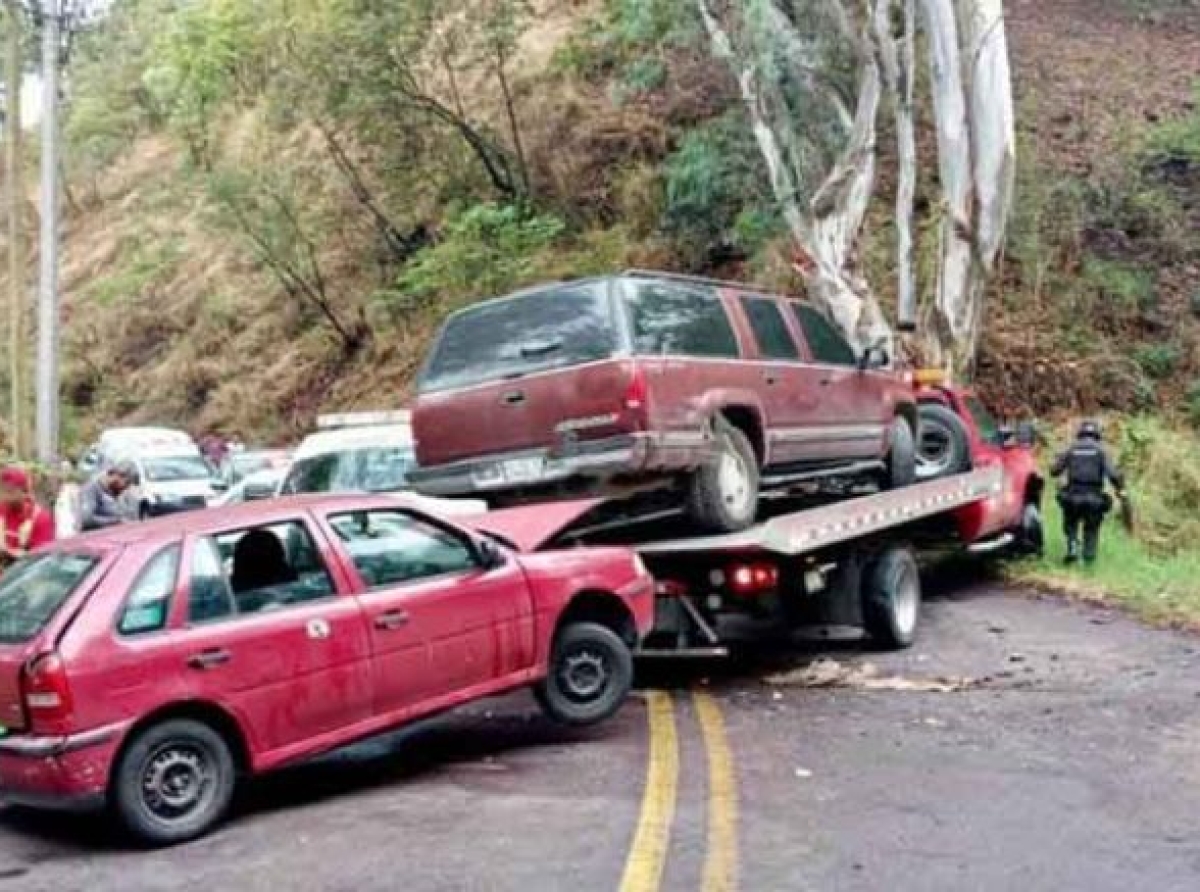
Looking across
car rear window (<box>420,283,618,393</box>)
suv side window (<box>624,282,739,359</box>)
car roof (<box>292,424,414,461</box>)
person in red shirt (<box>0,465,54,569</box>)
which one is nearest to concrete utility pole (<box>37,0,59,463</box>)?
car roof (<box>292,424,414,461</box>)

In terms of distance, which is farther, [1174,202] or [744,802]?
[1174,202]

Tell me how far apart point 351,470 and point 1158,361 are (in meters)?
13.4

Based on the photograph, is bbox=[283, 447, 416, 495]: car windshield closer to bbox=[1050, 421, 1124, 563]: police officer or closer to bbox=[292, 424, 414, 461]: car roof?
bbox=[292, 424, 414, 461]: car roof

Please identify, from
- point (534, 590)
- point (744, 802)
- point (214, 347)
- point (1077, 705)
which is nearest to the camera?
point (744, 802)

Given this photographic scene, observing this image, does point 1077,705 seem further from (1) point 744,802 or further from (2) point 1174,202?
(2) point 1174,202

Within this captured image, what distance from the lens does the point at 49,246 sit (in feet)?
65.6

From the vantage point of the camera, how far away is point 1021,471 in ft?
49.2

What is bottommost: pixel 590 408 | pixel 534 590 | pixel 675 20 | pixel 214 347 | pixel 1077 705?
pixel 1077 705

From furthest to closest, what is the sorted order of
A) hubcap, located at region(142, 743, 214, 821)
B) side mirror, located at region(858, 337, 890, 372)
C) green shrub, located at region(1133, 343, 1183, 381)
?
green shrub, located at region(1133, 343, 1183, 381)
side mirror, located at region(858, 337, 890, 372)
hubcap, located at region(142, 743, 214, 821)

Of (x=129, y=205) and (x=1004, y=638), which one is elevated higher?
(x=129, y=205)

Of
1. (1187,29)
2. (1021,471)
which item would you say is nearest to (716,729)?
(1021,471)

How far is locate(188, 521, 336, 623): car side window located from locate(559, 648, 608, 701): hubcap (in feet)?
5.58

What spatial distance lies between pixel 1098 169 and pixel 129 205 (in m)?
35.0

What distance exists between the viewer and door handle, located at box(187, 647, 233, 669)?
22.0 feet
